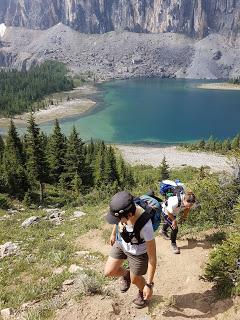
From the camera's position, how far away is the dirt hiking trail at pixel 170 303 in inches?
352

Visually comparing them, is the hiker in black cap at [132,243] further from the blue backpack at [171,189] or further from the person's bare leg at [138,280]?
the blue backpack at [171,189]

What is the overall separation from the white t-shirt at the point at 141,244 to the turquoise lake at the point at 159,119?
100693 mm

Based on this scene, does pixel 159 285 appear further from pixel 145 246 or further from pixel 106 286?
pixel 145 246

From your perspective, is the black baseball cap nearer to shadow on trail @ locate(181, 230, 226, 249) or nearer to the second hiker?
the second hiker

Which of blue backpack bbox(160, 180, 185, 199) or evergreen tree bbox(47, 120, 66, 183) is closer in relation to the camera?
blue backpack bbox(160, 180, 185, 199)

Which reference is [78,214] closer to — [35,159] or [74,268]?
[74,268]

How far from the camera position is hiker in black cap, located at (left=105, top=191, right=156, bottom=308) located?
290 inches

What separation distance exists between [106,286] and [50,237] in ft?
25.1

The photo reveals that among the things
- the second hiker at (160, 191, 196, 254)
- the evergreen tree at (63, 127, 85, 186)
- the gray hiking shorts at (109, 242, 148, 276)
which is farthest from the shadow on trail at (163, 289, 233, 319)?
the evergreen tree at (63, 127, 85, 186)

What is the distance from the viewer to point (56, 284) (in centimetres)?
1100

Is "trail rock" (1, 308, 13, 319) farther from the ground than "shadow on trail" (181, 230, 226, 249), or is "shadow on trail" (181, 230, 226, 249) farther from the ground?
"shadow on trail" (181, 230, 226, 249)

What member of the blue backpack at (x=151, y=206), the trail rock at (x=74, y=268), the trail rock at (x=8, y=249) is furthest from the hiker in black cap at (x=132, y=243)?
the trail rock at (x=8, y=249)

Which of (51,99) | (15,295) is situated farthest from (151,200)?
(51,99)

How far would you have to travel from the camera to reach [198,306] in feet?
30.5
